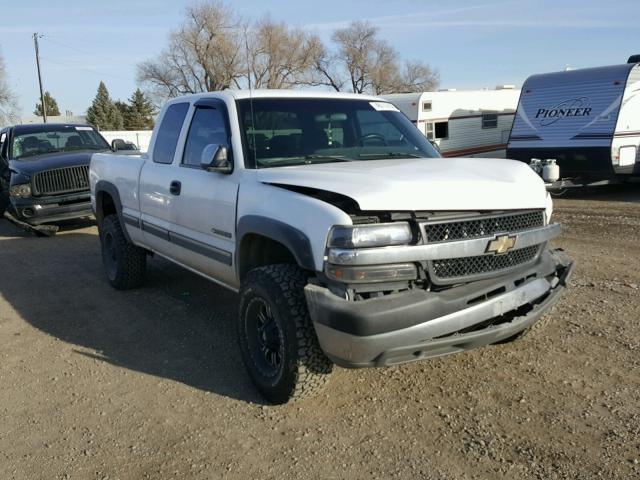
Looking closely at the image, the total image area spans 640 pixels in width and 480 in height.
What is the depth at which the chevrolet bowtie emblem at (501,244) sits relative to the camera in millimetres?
3461

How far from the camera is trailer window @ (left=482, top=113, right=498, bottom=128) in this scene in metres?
19.4

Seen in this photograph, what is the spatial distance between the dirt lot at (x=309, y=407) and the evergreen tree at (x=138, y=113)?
71909mm

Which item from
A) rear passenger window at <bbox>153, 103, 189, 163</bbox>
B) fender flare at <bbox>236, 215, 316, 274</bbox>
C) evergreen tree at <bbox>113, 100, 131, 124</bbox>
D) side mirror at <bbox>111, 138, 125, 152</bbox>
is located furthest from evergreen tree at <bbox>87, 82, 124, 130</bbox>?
fender flare at <bbox>236, 215, 316, 274</bbox>

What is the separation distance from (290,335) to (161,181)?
249 cm

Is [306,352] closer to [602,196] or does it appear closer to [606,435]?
[606,435]

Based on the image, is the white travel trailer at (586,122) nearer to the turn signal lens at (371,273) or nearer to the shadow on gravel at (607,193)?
the shadow on gravel at (607,193)

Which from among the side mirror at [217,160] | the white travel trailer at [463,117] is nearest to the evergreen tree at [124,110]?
the white travel trailer at [463,117]

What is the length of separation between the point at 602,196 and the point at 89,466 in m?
13.1

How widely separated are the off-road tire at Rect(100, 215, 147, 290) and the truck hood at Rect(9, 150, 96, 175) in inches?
171

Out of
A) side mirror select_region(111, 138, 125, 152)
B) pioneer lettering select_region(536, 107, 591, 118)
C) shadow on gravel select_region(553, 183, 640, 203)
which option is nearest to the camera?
side mirror select_region(111, 138, 125, 152)

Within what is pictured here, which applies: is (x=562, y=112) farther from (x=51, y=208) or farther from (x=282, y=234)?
(x=282, y=234)

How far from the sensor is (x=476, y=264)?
3.49 m

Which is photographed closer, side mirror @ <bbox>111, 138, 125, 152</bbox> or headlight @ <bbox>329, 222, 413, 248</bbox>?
headlight @ <bbox>329, 222, 413, 248</bbox>

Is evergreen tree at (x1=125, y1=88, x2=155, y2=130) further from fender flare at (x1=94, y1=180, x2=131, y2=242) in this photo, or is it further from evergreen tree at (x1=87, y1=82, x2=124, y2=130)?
fender flare at (x1=94, y1=180, x2=131, y2=242)
